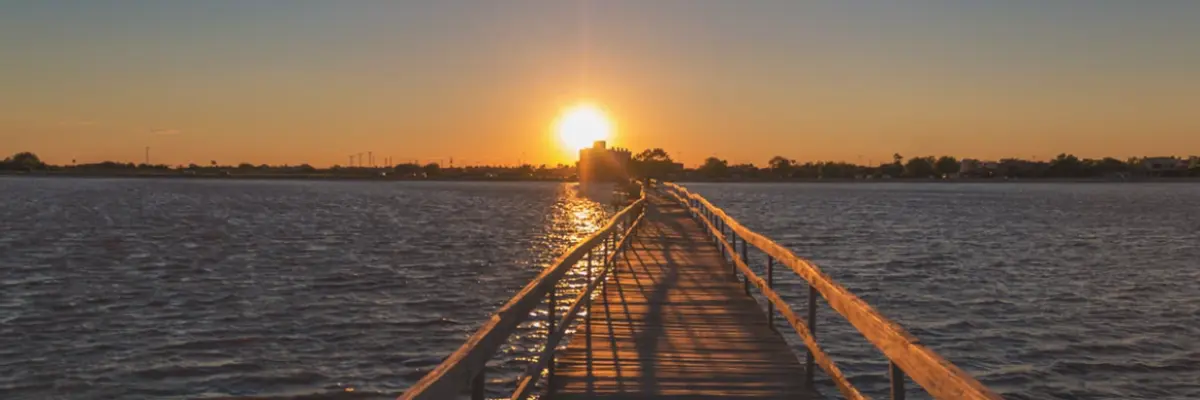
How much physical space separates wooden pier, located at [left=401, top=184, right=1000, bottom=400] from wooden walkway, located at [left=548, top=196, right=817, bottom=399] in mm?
13

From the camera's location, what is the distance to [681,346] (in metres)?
9.38

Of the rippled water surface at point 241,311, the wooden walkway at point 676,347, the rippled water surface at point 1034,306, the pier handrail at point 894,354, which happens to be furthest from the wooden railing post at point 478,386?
the rippled water surface at point 1034,306

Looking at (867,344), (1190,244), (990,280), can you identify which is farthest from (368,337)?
(1190,244)

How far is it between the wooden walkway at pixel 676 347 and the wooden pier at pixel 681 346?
13 millimetres

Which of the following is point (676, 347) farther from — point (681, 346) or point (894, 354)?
point (894, 354)

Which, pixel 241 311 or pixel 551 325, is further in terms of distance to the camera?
pixel 241 311

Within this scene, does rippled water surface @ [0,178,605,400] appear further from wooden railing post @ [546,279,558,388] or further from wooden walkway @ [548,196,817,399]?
wooden railing post @ [546,279,558,388]

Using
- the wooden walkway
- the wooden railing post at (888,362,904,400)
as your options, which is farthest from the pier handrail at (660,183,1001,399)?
the wooden walkway

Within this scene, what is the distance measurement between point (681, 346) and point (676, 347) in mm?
71

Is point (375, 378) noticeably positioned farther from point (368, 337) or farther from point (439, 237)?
point (439, 237)

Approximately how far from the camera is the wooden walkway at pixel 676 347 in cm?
759

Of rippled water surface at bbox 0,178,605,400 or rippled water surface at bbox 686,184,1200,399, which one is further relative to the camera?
rippled water surface at bbox 686,184,1200,399

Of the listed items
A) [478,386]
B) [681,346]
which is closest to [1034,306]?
[681,346]

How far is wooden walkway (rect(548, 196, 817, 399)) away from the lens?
24.9 feet
